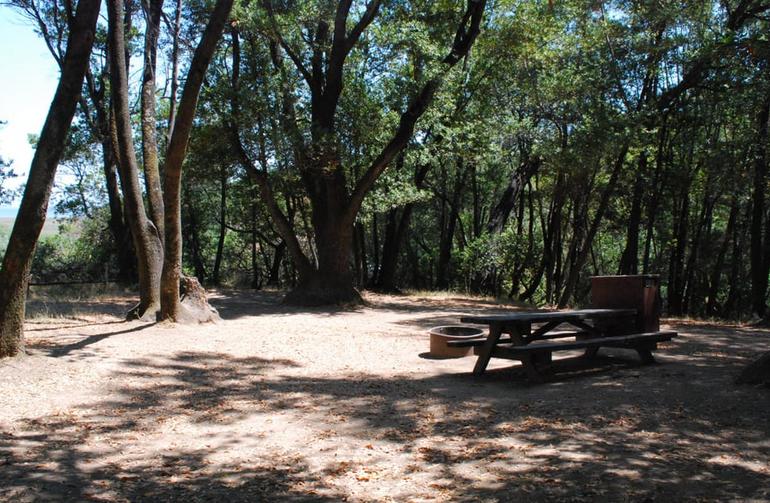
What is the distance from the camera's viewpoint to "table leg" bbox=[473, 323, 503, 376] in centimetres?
678

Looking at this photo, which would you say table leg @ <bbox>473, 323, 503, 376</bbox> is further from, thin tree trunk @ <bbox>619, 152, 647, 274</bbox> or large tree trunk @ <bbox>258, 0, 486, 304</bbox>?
thin tree trunk @ <bbox>619, 152, 647, 274</bbox>

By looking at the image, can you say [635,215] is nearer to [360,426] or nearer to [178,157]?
[178,157]

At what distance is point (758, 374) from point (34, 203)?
24.1 ft

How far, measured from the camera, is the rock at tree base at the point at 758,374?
18.4 feet

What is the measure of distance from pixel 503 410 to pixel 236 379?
3104 millimetres

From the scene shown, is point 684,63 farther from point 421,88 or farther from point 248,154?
point 248,154

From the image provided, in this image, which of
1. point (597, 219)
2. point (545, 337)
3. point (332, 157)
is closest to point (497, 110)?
point (597, 219)

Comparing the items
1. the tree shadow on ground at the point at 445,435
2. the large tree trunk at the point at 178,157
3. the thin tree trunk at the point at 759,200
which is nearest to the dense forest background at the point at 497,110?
the thin tree trunk at the point at 759,200

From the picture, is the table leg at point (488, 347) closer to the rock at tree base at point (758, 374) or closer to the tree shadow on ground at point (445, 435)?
the tree shadow on ground at point (445, 435)

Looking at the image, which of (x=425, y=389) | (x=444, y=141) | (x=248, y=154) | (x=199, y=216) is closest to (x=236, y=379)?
(x=425, y=389)

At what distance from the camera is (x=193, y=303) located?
10.5 meters

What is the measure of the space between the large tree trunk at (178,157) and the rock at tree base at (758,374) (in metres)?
7.61

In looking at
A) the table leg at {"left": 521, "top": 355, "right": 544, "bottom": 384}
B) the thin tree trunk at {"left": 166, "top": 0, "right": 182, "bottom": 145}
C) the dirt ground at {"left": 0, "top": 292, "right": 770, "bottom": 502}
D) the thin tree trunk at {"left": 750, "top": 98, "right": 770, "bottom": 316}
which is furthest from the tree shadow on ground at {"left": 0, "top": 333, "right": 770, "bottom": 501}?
the thin tree trunk at {"left": 750, "top": 98, "right": 770, "bottom": 316}

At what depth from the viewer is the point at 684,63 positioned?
1388cm
